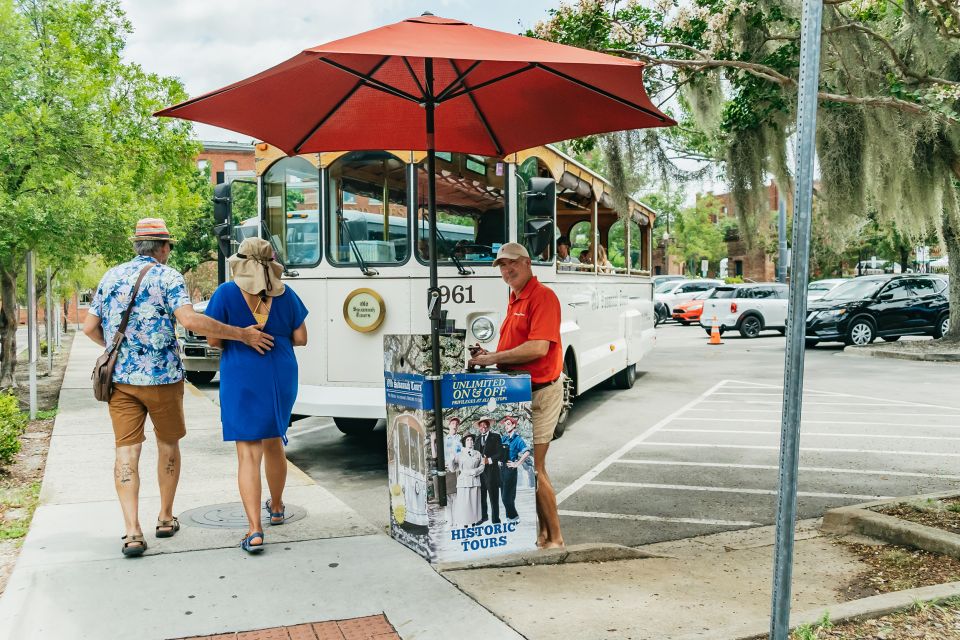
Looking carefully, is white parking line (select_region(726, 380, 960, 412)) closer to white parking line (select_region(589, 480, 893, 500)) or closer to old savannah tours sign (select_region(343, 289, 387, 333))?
white parking line (select_region(589, 480, 893, 500))

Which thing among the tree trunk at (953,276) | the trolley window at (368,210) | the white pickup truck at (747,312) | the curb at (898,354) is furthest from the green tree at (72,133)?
the white pickup truck at (747,312)

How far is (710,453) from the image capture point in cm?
859

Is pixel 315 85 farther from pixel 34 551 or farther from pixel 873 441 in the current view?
pixel 873 441

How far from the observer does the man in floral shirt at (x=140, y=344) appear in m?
4.86

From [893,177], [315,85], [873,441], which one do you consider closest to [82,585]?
[315,85]

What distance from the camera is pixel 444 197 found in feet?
25.0

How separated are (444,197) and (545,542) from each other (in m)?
3.59

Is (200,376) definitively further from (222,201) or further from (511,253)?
(511,253)

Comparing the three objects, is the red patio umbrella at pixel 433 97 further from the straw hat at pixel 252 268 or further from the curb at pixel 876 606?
the curb at pixel 876 606

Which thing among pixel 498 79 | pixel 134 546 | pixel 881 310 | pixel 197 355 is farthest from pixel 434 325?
pixel 881 310

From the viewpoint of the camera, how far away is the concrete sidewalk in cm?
383

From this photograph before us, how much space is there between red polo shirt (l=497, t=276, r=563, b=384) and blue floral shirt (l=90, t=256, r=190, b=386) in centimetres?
190

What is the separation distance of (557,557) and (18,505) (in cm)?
430

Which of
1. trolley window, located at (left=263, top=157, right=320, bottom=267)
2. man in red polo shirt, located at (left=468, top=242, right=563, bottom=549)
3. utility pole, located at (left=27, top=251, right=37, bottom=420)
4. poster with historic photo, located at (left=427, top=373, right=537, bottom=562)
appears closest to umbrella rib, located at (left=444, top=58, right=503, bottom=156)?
man in red polo shirt, located at (left=468, top=242, right=563, bottom=549)
